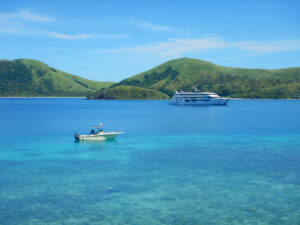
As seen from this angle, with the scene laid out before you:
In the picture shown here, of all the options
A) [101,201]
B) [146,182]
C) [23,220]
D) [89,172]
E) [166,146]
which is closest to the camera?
[23,220]

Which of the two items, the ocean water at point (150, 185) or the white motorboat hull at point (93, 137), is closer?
the ocean water at point (150, 185)

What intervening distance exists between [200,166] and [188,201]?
1517 cm

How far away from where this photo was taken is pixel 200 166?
147 ft

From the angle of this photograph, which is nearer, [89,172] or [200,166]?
[89,172]

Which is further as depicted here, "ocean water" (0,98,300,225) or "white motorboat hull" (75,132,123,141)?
"white motorboat hull" (75,132,123,141)

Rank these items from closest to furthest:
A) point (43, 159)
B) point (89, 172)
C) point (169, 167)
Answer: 1. point (89, 172)
2. point (169, 167)
3. point (43, 159)

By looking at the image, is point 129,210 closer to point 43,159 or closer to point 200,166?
point 200,166

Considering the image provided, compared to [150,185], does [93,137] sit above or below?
above

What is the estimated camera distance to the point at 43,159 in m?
50.2

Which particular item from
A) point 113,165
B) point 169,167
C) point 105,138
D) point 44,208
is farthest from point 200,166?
point 105,138

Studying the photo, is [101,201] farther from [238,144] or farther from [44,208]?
[238,144]

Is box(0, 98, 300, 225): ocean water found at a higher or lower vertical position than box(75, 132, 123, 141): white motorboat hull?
A: lower

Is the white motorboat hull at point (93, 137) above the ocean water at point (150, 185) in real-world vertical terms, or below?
above

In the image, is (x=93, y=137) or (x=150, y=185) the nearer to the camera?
(x=150, y=185)
